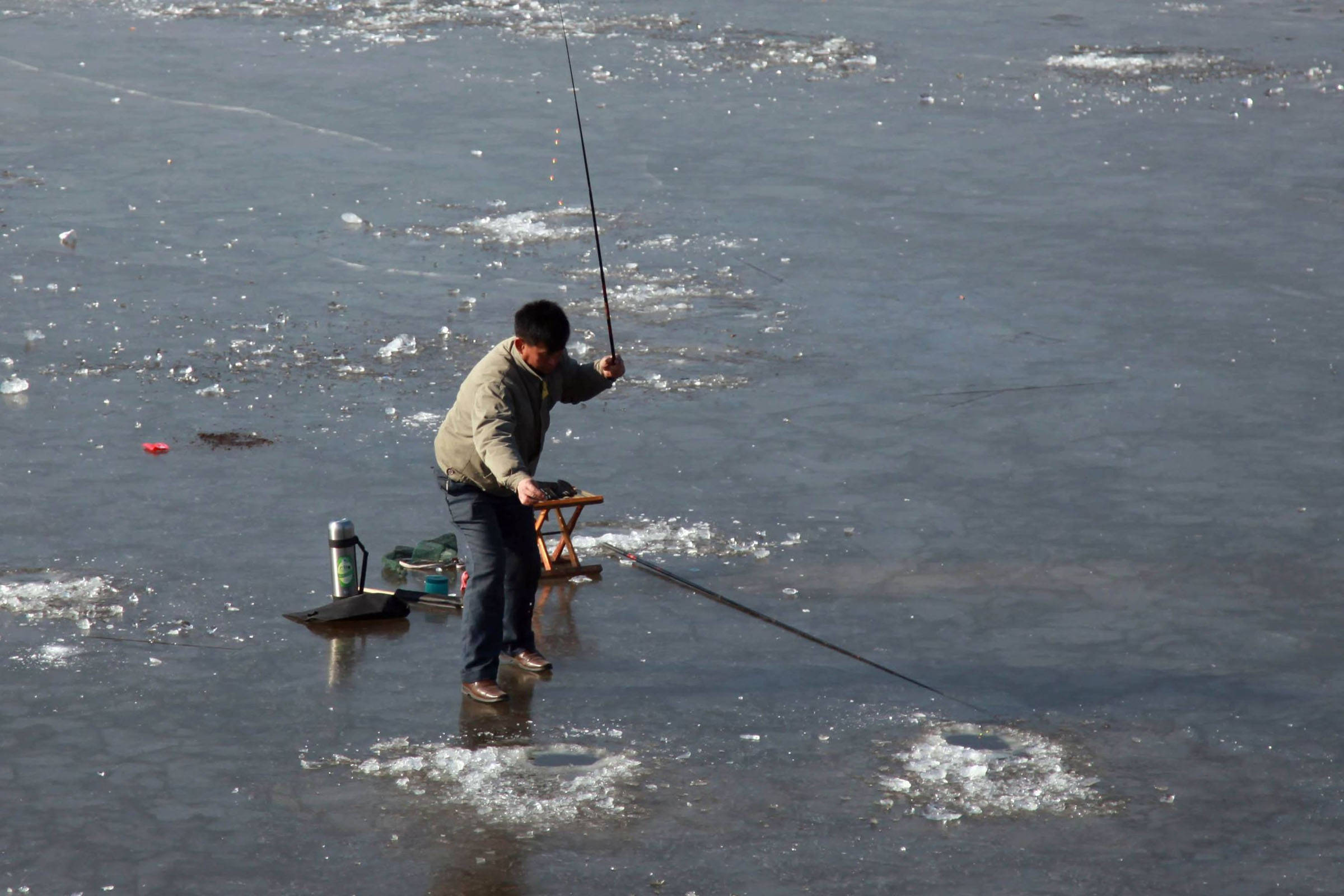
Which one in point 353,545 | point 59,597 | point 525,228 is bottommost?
point 59,597

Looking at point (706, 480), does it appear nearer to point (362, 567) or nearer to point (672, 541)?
point (672, 541)

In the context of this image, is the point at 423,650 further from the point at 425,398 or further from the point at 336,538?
the point at 425,398

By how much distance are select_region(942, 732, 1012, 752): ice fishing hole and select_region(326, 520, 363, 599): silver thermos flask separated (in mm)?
2773

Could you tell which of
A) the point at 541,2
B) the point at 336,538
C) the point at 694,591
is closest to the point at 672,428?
the point at 694,591

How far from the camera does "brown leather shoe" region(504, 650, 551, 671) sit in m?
7.11

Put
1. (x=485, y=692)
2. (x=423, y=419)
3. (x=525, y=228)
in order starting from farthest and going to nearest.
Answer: (x=525, y=228) < (x=423, y=419) < (x=485, y=692)

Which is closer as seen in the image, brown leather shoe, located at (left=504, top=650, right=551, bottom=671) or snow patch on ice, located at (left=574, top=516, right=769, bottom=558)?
brown leather shoe, located at (left=504, top=650, right=551, bottom=671)

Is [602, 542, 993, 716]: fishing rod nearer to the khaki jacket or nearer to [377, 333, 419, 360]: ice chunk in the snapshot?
the khaki jacket

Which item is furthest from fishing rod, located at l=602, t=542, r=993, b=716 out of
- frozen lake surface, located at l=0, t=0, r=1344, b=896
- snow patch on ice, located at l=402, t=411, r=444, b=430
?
snow patch on ice, located at l=402, t=411, r=444, b=430

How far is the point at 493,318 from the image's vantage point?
Result: 12141 millimetres

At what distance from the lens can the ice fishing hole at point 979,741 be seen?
6.49 m

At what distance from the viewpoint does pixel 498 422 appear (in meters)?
6.54

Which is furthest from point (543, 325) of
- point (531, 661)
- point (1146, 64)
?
point (1146, 64)

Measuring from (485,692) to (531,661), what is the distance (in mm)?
377
